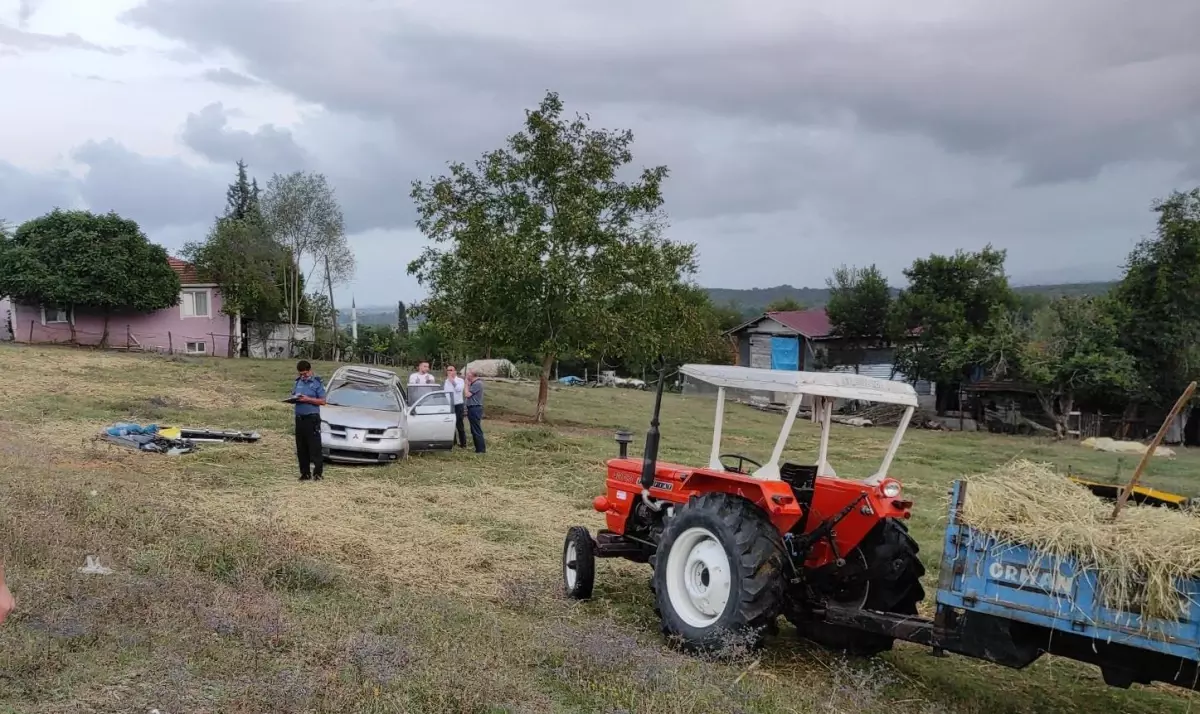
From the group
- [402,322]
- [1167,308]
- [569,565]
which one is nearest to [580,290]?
[569,565]

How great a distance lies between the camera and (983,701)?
557 cm

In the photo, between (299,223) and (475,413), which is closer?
(475,413)

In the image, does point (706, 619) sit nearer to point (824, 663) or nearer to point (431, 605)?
point (824, 663)

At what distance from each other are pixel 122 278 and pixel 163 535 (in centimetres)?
3168

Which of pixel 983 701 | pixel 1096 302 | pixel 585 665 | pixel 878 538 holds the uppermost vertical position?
pixel 1096 302

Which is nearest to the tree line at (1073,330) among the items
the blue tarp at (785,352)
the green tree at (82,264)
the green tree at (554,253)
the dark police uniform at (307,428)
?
the blue tarp at (785,352)

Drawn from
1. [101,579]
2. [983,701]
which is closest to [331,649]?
[101,579]

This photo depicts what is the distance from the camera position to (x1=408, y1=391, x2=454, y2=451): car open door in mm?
15062

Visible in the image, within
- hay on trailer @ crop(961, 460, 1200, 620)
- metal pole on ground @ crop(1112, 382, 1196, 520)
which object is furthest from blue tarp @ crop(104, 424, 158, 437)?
metal pole on ground @ crop(1112, 382, 1196, 520)

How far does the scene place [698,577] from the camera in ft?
20.2

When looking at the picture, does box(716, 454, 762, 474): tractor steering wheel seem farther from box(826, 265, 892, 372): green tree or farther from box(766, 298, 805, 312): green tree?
box(766, 298, 805, 312): green tree

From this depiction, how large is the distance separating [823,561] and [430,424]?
33.1 feet

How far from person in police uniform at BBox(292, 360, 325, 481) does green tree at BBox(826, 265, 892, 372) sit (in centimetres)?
3240

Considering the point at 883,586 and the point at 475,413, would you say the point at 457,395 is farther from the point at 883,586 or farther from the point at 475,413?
the point at 883,586
